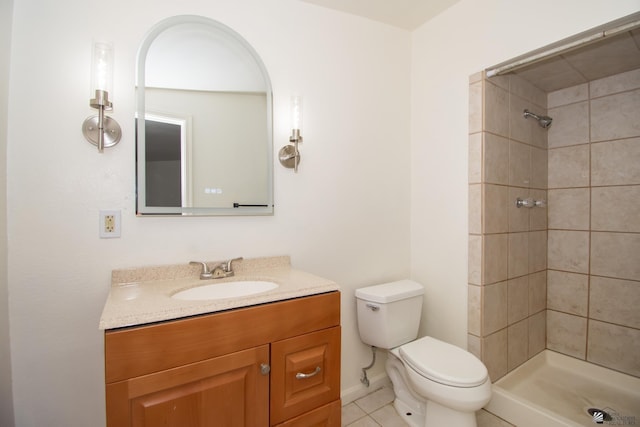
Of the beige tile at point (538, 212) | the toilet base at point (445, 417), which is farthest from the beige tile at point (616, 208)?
the toilet base at point (445, 417)

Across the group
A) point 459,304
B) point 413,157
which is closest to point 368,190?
point 413,157

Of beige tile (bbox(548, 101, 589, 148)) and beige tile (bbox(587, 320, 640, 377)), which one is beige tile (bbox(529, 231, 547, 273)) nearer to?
beige tile (bbox(587, 320, 640, 377))

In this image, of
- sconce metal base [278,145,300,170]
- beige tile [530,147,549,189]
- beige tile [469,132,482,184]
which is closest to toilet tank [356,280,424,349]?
beige tile [469,132,482,184]

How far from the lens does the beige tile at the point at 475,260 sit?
163 centimetres

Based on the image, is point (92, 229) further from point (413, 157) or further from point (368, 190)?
point (413, 157)

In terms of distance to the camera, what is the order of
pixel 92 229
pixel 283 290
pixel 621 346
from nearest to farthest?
pixel 283 290, pixel 92 229, pixel 621 346

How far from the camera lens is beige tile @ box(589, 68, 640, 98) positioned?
1802mm

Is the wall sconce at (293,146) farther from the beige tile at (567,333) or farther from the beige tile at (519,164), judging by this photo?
the beige tile at (567,333)

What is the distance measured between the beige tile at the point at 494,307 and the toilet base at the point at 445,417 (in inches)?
18.2

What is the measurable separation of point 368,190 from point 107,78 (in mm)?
1448

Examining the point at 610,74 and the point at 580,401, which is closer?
the point at 580,401

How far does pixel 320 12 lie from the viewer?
170 centimetres

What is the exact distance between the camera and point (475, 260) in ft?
5.41

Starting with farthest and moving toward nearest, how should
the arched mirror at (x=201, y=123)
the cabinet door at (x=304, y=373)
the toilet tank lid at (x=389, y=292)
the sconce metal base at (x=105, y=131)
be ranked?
the toilet tank lid at (x=389, y=292)
the arched mirror at (x=201, y=123)
the sconce metal base at (x=105, y=131)
the cabinet door at (x=304, y=373)
